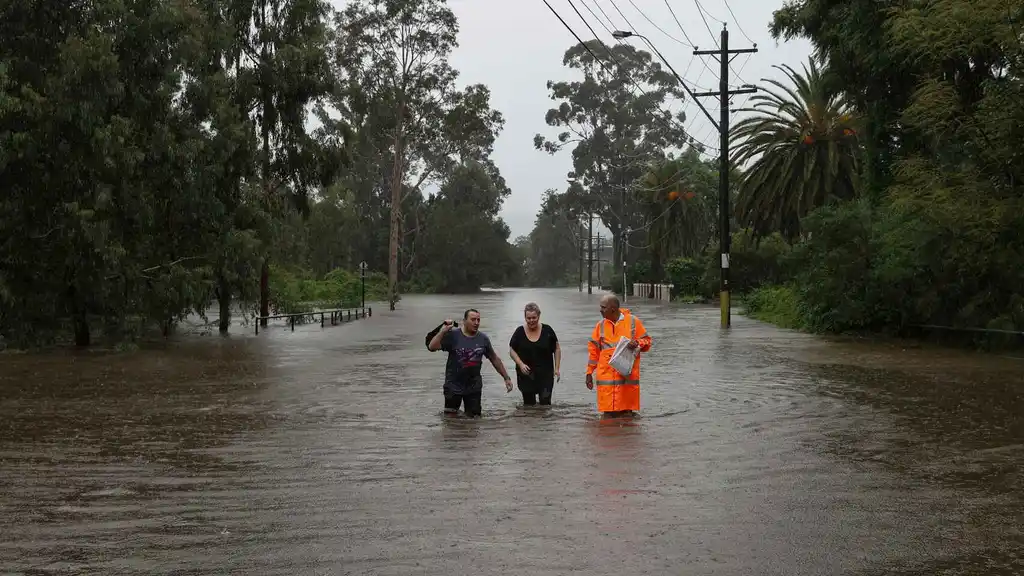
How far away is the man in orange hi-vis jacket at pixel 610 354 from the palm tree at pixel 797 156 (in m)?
33.5

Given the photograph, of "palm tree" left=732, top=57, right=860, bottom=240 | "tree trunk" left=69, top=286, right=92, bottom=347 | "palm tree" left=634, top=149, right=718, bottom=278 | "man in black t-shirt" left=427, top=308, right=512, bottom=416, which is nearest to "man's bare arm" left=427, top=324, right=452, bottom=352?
"man in black t-shirt" left=427, top=308, right=512, bottom=416

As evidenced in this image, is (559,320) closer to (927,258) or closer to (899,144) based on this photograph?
(899,144)

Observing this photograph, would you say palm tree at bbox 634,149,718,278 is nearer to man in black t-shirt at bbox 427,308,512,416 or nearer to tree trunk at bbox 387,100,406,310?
tree trunk at bbox 387,100,406,310

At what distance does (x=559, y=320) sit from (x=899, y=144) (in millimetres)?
15760

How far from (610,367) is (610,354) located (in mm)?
173

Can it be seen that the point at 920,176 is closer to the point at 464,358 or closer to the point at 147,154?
the point at 464,358

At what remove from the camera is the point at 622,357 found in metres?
11.9

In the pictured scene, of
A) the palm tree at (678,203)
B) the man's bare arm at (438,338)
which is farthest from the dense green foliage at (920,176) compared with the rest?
the palm tree at (678,203)

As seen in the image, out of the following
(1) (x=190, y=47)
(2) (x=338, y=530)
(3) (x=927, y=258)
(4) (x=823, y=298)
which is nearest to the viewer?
(2) (x=338, y=530)

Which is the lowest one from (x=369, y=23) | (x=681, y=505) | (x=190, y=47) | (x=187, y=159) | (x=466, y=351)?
(x=681, y=505)

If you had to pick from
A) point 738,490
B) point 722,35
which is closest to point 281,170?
point 722,35

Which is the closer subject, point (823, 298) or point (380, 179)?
point (823, 298)

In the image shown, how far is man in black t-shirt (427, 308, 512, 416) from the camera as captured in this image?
12.4 m

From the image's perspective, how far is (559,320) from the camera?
136 ft
